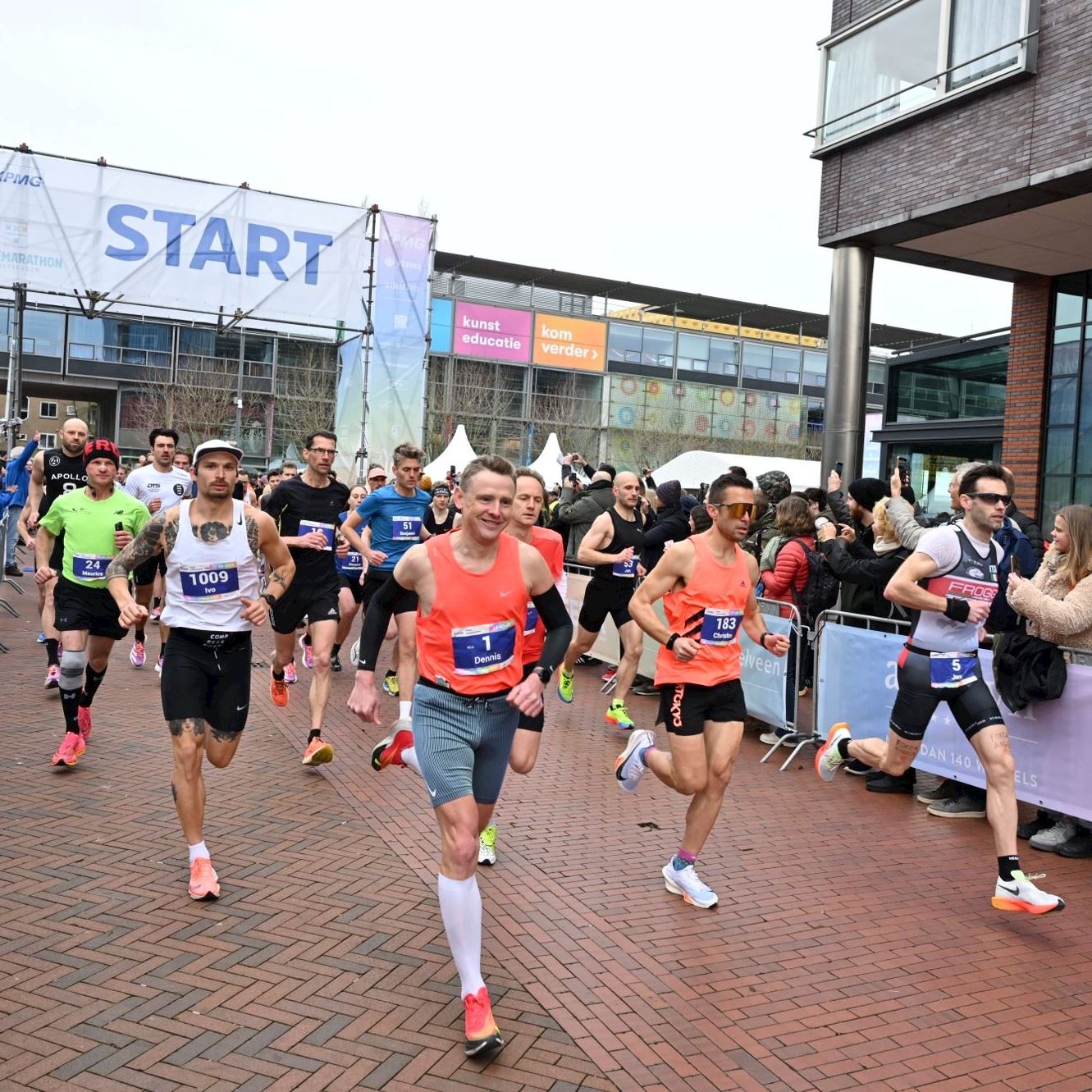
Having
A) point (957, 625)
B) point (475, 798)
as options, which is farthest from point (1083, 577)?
point (475, 798)

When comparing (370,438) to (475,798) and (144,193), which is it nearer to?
(144,193)

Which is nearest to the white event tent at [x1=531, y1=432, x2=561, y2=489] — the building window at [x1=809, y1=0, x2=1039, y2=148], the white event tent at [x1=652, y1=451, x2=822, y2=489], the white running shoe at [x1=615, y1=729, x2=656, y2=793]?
the white event tent at [x1=652, y1=451, x2=822, y2=489]

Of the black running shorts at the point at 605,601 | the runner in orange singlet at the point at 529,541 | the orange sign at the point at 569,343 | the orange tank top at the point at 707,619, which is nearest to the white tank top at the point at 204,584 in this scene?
the runner in orange singlet at the point at 529,541

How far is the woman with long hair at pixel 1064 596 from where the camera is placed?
18.7ft

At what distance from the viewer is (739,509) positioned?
5043mm

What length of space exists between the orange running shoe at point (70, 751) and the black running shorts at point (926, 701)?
4.91 metres

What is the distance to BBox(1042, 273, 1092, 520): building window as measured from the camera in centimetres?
1422

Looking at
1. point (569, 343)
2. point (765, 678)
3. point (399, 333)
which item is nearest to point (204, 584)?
point (765, 678)

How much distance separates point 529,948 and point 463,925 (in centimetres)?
90

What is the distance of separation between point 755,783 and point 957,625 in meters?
2.54

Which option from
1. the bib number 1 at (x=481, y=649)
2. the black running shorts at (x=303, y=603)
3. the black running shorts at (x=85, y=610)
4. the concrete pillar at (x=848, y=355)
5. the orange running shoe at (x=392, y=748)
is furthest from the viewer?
the concrete pillar at (x=848, y=355)

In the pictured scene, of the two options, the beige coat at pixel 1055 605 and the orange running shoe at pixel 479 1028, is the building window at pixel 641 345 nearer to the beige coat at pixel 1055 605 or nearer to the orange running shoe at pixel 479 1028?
the beige coat at pixel 1055 605

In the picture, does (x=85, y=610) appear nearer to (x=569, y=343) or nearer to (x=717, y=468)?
(x=717, y=468)

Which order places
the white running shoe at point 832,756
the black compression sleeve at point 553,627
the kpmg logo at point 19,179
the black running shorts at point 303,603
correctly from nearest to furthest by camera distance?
1. the black compression sleeve at point 553,627
2. the white running shoe at point 832,756
3. the black running shorts at point 303,603
4. the kpmg logo at point 19,179
